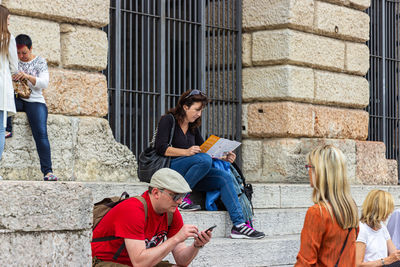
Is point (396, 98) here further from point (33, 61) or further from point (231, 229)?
point (33, 61)

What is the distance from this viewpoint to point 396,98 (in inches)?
449

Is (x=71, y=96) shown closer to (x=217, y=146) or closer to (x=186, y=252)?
(x=217, y=146)

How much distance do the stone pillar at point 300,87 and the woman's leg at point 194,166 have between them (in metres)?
2.51

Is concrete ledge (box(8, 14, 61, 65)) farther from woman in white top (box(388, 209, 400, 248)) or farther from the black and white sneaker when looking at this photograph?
woman in white top (box(388, 209, 400, 248))

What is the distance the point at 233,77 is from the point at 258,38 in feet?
1.87

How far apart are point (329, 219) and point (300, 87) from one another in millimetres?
5413

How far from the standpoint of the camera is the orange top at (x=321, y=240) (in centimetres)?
390

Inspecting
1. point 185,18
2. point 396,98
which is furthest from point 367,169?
point 185,18

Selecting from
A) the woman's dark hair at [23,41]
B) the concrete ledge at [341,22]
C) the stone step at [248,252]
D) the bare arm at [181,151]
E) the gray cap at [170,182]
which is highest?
the concrete ledge at [341,22]

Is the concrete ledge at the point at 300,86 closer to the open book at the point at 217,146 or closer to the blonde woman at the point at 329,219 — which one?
the open book at the point at 217,146

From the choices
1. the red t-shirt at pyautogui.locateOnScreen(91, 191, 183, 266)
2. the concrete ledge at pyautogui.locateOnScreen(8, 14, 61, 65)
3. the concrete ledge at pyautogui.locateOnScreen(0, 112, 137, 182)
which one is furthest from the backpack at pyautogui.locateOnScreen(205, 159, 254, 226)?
the red t-shirt at pyautogui.locateOnScreen(91, 191, 183, 266)

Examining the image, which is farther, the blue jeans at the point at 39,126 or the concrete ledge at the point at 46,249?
the blue jeans at the point at 39,126

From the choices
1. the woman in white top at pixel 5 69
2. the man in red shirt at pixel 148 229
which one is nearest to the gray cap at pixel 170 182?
the man in red shirt at pixel 148 229

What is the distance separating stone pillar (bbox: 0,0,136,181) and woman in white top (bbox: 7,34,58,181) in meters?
0.14
